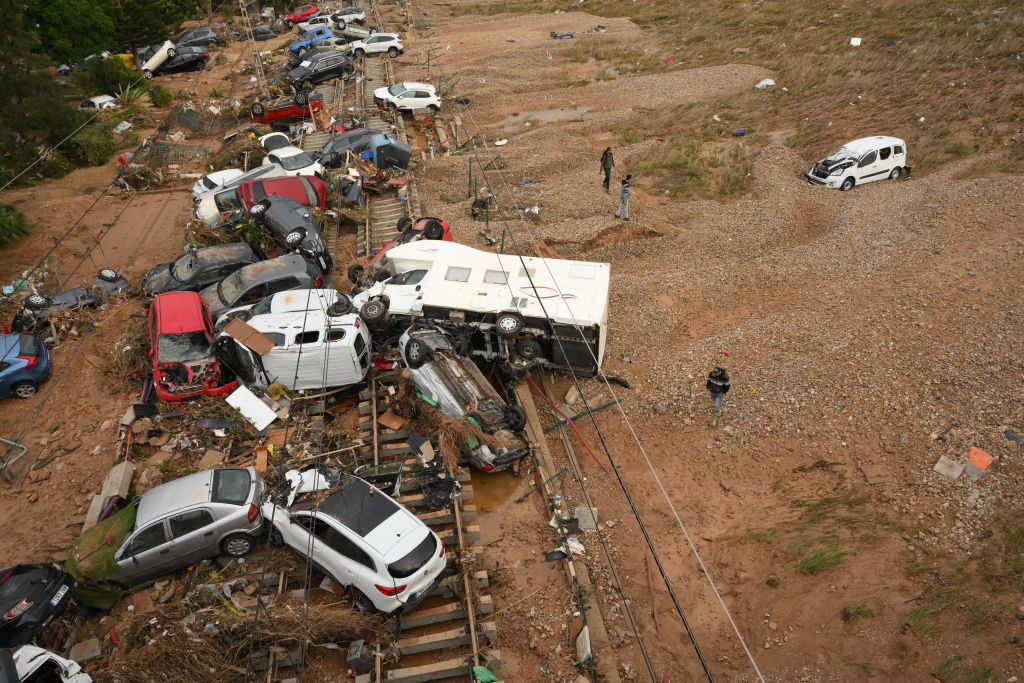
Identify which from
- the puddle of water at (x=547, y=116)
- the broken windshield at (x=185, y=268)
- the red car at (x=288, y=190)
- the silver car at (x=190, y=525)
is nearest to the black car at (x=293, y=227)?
the red car at (x=288, y=190)

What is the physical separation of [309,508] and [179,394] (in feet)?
16.7

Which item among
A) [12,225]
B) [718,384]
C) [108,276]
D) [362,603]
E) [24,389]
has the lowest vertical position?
[24,389]

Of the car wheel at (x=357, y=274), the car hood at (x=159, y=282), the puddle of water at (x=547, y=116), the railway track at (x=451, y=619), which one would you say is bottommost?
the railway track at (x=451, y=619)

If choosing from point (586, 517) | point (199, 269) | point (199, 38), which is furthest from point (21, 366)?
point (199, 38)

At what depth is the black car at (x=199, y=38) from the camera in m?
39.2

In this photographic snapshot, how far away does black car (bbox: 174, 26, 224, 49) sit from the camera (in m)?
39.2

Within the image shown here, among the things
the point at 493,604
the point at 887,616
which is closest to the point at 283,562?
the point at 493,604

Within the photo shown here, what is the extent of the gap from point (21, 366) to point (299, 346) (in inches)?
268

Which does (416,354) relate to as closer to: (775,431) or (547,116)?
(775,431)

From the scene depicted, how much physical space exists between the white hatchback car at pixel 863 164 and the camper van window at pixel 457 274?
14278 mm

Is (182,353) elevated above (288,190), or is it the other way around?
(288,190)

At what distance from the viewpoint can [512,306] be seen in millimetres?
12297

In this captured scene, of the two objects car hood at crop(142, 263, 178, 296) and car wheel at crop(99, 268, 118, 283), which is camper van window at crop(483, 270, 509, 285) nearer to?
car hood at crop(142, 263, 178, 296)

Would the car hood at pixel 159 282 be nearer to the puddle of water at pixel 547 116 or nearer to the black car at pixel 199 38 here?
the puddle of water at pixel 547 116
